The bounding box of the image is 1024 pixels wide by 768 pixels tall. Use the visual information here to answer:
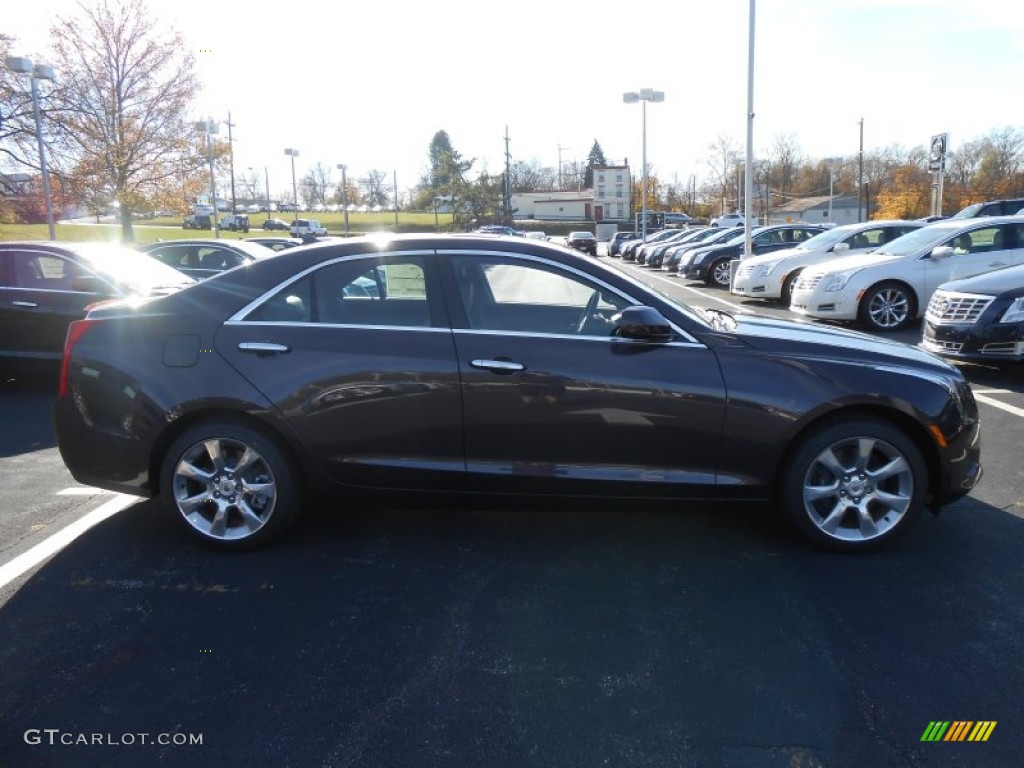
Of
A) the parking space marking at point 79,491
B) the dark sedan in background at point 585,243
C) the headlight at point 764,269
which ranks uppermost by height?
the dark sedan in background at point 585,243

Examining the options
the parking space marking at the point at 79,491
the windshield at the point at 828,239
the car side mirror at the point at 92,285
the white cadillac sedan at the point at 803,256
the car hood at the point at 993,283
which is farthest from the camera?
the windshield at the point at 828,239

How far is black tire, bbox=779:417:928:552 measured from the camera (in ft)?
13.1

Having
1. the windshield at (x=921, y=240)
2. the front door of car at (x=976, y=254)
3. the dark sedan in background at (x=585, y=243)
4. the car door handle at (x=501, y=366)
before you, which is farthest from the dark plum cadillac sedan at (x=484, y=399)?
the dark sedan in background at (x=585, y=243)

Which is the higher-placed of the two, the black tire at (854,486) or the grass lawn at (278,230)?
the grass lawn at (278,230)

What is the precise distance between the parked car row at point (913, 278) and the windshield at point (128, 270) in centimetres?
808

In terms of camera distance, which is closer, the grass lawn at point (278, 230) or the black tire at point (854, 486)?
the black tire at point (854, 486)

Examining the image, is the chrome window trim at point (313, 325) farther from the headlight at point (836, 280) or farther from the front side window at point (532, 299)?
the headlight at point (836, 280)

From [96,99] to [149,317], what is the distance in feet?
98.3

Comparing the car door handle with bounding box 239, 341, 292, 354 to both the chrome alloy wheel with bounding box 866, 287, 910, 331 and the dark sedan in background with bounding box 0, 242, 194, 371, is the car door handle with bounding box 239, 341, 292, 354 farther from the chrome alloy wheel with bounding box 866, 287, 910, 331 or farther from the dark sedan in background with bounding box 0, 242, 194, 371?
the chrome alloy wheel with bounding box 866, 287, 910, 331

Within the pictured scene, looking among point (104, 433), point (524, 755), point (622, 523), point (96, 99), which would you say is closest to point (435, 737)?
point (524, 755)

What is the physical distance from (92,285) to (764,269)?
12.8m

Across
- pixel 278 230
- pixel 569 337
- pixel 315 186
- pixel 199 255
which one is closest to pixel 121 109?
pixel 199 255

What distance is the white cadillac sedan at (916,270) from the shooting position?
39.0 ft

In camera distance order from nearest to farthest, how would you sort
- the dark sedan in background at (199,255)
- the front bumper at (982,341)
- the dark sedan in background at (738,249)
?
the front bumper at (982,341), the dark sedan in background at (199,255), the dark sedan in background at (738,249)
